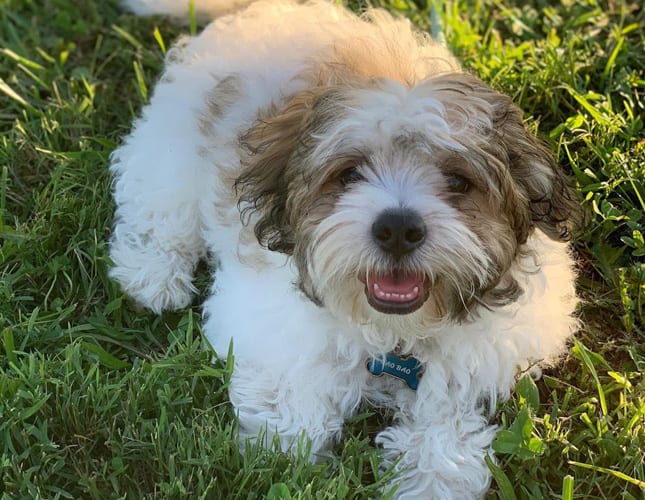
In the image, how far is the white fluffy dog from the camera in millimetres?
2275

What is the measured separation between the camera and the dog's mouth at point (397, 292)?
2.31 meters

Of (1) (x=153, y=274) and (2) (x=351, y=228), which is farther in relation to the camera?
(1) (x=153, y=274)

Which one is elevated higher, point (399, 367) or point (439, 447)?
point (399, 367)

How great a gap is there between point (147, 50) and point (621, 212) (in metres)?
2.46

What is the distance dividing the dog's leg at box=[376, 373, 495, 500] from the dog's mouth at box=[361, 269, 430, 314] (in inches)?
18.7

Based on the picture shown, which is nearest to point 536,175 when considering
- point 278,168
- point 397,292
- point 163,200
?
point 397,292

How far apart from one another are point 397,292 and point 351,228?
230 mm

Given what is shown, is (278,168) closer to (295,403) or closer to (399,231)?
(399,231)

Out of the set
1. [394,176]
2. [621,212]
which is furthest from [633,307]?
[394,176]

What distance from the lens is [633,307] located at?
3150 millimetres

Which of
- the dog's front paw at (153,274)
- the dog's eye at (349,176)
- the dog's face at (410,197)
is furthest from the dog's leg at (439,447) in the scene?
the dog's front paw at (153,274)

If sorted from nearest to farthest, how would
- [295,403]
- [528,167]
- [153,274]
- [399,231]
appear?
[399,231] → [528,167] → [295,403] → [153,274]

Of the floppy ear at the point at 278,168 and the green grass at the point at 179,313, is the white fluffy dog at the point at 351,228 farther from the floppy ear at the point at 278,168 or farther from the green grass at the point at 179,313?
the green grass at the point at 179,313

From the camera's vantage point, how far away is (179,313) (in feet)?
11.0
